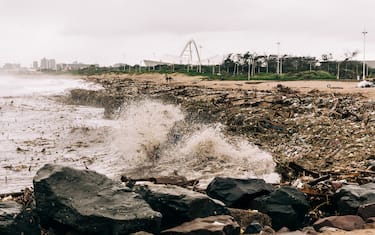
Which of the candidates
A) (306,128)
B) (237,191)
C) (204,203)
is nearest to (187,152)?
(306,128)

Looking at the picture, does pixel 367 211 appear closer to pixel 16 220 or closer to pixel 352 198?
pixel 352 198

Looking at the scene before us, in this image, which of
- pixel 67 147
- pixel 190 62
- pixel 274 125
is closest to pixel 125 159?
pixel 67 147

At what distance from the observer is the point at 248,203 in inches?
327

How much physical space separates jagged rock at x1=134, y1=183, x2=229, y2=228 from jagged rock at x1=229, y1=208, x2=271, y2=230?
0.72 feet

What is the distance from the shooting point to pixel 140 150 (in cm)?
1562

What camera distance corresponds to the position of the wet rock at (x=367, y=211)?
24.3ft

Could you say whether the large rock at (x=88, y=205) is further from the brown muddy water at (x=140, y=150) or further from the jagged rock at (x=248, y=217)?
the brown muddy water at (x=140, y=150)

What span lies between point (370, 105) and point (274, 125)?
12.1 feet

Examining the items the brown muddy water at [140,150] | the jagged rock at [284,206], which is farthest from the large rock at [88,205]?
the brown muddy water at [140,150]

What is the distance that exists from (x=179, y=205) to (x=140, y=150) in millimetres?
8648

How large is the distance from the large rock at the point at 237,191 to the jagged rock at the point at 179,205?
2.43 ft

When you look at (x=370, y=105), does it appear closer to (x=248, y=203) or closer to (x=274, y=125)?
(x=274, y=125)

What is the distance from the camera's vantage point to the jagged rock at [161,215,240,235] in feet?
21.6

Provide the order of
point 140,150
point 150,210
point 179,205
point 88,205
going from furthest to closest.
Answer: point 140,150
point 179,205
point 150,210
point 88,205
